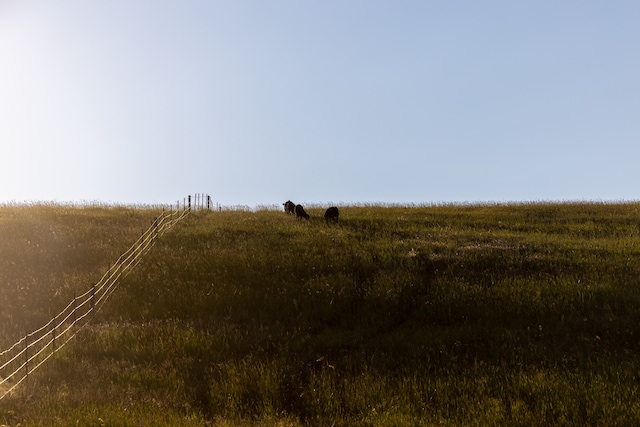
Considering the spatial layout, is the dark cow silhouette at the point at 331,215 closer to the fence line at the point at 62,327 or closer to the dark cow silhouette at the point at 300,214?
the dark cow silhouette at the point at 300,214

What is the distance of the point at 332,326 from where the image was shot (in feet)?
45.6

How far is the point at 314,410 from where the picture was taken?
9.58m

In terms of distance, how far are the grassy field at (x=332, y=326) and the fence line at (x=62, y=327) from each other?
13.9 inches

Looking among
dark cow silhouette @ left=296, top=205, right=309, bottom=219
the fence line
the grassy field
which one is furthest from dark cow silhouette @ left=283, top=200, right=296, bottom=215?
the fence line

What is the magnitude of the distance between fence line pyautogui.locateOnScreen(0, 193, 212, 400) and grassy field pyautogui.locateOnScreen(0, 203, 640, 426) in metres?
0.35

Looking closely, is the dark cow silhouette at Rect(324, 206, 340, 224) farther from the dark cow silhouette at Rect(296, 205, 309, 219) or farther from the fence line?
the fence line

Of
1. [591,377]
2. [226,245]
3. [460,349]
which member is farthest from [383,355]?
[226,245]

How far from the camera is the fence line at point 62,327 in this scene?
11.1 meters

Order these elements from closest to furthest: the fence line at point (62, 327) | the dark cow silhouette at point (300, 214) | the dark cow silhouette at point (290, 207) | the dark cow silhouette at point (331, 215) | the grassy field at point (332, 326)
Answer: the grassy field at point (332, 326)
the fence line at point (62, 327)
the dark cow silhouette at point (331, 215)
the dark cow silhouette at point (300, 214)
the dark cow silhouette at point (290, 207)

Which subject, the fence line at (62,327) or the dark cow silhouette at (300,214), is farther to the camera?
the dark cow silhouette at (300,214)

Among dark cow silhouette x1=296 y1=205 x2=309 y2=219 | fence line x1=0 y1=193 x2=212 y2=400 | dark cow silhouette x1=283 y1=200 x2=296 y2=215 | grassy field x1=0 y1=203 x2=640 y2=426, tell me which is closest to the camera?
grassy field x1=0 y1=203 x2=640 y2=426

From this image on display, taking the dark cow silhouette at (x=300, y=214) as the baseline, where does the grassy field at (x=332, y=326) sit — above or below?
below

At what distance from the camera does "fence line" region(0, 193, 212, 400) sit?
11102 millimetres

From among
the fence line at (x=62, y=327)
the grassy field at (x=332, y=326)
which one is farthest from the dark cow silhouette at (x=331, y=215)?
the fence line at (x=62, y=327)
